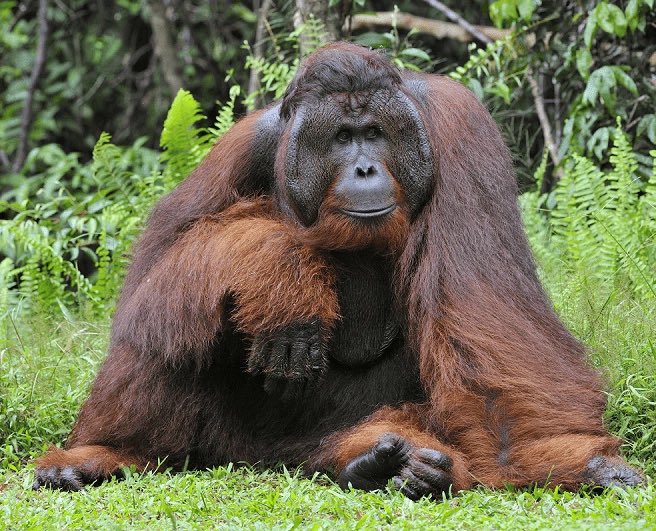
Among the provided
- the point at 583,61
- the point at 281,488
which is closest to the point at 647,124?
the point at 583,61

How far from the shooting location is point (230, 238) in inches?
151

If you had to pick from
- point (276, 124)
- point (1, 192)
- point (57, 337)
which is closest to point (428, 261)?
point (276, 124)

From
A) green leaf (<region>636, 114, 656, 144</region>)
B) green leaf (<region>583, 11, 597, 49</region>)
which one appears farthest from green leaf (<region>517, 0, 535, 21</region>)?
green leaf (<region>636, 114, 656, 144</region>)

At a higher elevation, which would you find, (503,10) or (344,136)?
(503,10)

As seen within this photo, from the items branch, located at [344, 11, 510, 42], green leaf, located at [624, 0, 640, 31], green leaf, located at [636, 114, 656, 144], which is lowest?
green leaf, located at [636, 114, 656, 144]

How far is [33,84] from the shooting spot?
8.41 metres

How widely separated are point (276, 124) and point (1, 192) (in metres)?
5.21

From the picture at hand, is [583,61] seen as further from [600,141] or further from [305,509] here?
[305,509]

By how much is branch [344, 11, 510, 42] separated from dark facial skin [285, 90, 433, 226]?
381 cm

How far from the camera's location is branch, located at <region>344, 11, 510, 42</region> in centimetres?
753

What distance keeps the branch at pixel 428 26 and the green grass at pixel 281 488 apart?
9.27ft

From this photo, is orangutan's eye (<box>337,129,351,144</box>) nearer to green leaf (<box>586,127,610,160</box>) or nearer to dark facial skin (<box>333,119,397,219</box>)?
dark facial skin (<box>333,119,397,219</box>)

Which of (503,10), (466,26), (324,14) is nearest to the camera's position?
(503,10)

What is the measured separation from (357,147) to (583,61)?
2.70 metres
